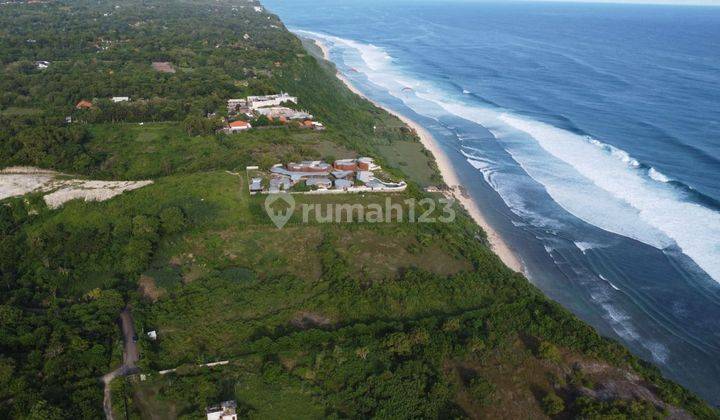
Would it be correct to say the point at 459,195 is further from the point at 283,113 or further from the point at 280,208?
the point at 283,113

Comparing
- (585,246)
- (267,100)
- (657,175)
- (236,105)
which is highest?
(267,100)

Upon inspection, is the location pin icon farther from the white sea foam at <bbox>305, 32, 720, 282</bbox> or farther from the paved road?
the white sea foam at <bbox>305, 32, 720, 282</bbox>

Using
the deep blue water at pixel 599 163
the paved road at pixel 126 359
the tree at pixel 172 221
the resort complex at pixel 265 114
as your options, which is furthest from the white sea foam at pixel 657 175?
the paved road at pixel 126 359

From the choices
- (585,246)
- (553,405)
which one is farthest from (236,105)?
(553,405)

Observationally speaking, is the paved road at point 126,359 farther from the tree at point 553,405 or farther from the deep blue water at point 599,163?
the deep blue water at point 599,163

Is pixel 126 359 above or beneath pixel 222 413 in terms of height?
beneath
